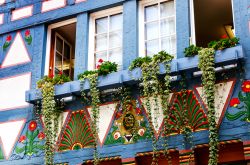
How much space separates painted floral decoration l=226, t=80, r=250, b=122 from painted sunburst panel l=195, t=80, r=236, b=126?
108 mm

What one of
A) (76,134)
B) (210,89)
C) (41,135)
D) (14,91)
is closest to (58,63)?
(14,91)

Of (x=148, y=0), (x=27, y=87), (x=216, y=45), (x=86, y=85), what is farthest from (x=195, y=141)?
(x=27, y=87)

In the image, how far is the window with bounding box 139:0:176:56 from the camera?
33.5ft

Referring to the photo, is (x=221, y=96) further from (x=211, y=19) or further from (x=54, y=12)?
(x=54, y=12)

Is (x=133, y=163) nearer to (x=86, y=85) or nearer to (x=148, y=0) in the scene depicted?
(x=86, y=85)

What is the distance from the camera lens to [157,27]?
34.2 feet

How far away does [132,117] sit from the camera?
9.58 m

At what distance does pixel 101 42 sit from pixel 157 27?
1.27 meters

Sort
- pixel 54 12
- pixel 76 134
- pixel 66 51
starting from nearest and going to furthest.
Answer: pixel 76 134 < pixel 54 12 < pixel 66 51

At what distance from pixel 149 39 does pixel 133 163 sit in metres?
2.55

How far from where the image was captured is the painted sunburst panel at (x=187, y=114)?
29.4ft

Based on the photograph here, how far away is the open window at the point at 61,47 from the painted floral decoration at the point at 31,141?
1291 millimetres

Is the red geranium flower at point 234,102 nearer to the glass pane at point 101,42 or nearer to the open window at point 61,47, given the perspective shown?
the glass pane at point 101,42

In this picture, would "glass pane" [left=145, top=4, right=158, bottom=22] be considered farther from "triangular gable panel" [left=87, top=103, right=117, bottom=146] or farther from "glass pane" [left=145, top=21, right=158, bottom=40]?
"triangular gable panel" [left=87, top=103, right=117, bottom=146]
